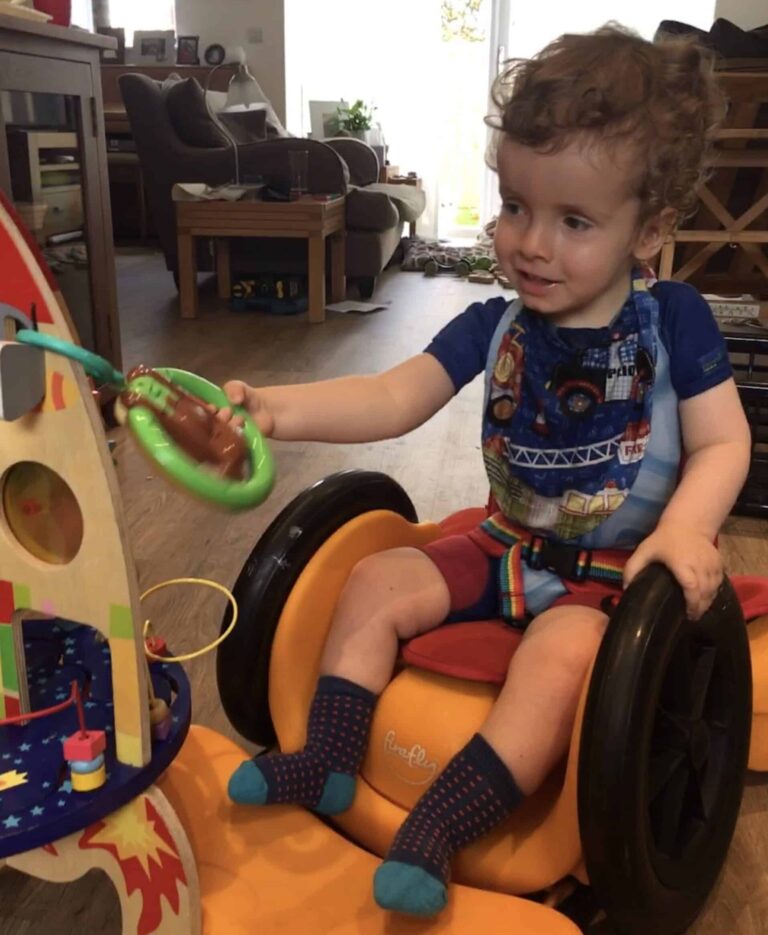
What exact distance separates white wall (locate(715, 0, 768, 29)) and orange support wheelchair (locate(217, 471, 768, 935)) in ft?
14.8

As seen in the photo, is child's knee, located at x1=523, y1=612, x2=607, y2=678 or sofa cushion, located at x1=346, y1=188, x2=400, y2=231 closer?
child's knee, located at x1=523, y1=612, x2=607, y2=678

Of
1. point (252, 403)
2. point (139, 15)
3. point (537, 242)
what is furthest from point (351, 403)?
point (139, 15)

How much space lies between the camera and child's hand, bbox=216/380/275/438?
743 millimetres

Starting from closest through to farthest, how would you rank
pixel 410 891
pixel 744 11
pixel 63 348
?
pixel 63 348 → pixel 410 891 → pixel 744 11

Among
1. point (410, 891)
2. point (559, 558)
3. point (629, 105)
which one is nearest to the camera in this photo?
point (410, 891)

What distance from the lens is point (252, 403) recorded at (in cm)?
77

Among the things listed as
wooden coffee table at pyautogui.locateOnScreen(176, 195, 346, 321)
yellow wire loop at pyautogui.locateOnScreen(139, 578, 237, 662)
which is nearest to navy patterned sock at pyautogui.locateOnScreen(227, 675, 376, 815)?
yellow wire loop at pyautogui.locateOnScreen(139, 578, 237, 662)

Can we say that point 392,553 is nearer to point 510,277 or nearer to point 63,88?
point 510,277

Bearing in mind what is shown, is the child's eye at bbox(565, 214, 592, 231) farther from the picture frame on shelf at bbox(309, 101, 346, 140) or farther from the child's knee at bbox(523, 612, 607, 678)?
the picture frame on shelf at bbox(309, 101, 346, 140)

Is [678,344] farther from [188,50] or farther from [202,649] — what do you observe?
[188,50]

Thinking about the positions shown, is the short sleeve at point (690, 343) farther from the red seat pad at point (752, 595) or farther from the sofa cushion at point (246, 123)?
the sofa cushion at point (246, 123)

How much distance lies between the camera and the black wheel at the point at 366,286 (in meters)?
3.76

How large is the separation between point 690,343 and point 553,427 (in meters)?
0.14

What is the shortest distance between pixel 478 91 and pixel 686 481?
513cm
